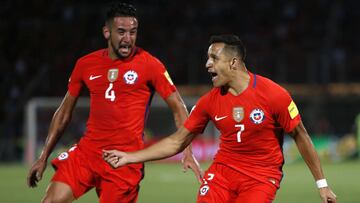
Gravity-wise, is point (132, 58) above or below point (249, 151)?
above

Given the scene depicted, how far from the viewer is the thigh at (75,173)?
687cm

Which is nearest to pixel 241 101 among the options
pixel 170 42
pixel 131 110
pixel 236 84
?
pixel 236 84

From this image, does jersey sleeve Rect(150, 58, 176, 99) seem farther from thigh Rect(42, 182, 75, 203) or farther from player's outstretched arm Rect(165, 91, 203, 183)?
thigh Rect(42, 182, 75, 203)

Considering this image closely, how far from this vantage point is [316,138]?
926 inches

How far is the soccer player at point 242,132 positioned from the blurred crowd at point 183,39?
16391 millimetres

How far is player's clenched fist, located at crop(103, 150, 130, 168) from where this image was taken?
5871 mm

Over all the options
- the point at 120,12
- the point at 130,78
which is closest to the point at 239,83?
the point at 130,78

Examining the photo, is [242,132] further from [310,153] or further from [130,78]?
[130,78]

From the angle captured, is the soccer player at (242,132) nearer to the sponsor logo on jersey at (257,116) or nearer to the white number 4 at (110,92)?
the sponsor logo on jersey at (257,116)

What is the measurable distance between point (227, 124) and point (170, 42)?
19.6 m

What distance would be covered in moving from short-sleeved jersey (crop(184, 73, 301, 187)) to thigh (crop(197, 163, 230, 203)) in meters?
0.12

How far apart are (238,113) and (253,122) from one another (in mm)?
139

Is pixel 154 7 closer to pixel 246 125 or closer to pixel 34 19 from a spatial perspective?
pixel 34 19

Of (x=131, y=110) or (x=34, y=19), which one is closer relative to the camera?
(x=131, y=110)
